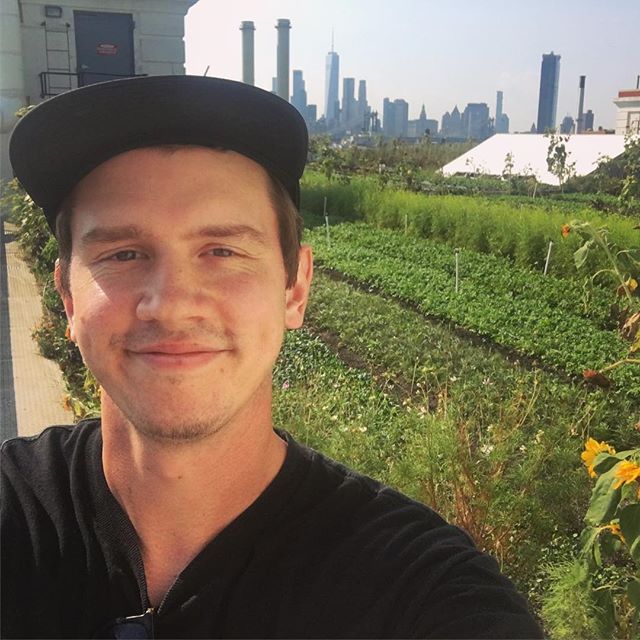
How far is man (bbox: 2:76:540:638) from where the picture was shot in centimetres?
82

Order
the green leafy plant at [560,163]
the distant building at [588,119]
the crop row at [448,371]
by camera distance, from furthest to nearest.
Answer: the green leafy plant at [560,163], the crop row at [448,371], the distant building at [588,119]

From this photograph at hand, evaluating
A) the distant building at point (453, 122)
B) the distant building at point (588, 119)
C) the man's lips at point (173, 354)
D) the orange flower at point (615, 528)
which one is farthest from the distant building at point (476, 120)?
the man's lips at point (173, 354)

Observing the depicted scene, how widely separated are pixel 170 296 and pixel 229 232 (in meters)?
0.10

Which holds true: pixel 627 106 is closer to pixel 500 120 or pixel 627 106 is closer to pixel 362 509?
pixel 500 120

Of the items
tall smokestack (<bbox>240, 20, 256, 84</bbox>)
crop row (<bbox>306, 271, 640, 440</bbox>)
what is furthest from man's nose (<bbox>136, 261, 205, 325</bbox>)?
crop row (<bbox>306, 271, 640, 440</bbox>)

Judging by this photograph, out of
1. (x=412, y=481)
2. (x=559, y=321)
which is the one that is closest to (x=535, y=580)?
(x=412, y=481)

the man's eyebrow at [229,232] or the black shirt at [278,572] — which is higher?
the man's eyebrow at [229,232]

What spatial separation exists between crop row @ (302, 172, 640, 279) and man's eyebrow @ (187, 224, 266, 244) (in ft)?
8.65

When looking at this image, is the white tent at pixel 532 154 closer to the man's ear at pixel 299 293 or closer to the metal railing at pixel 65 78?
the metal railing at pixel 65 78

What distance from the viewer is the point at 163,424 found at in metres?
0.82

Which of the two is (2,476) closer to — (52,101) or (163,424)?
(163,424)

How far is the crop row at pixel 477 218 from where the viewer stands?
15.0 ft

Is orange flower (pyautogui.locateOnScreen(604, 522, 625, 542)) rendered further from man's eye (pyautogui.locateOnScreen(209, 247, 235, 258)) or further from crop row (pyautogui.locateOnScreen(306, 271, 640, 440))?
man's eye (pyautogui.locateOnScreen(209, 247, 235, 258))

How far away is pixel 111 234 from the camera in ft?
2.72
